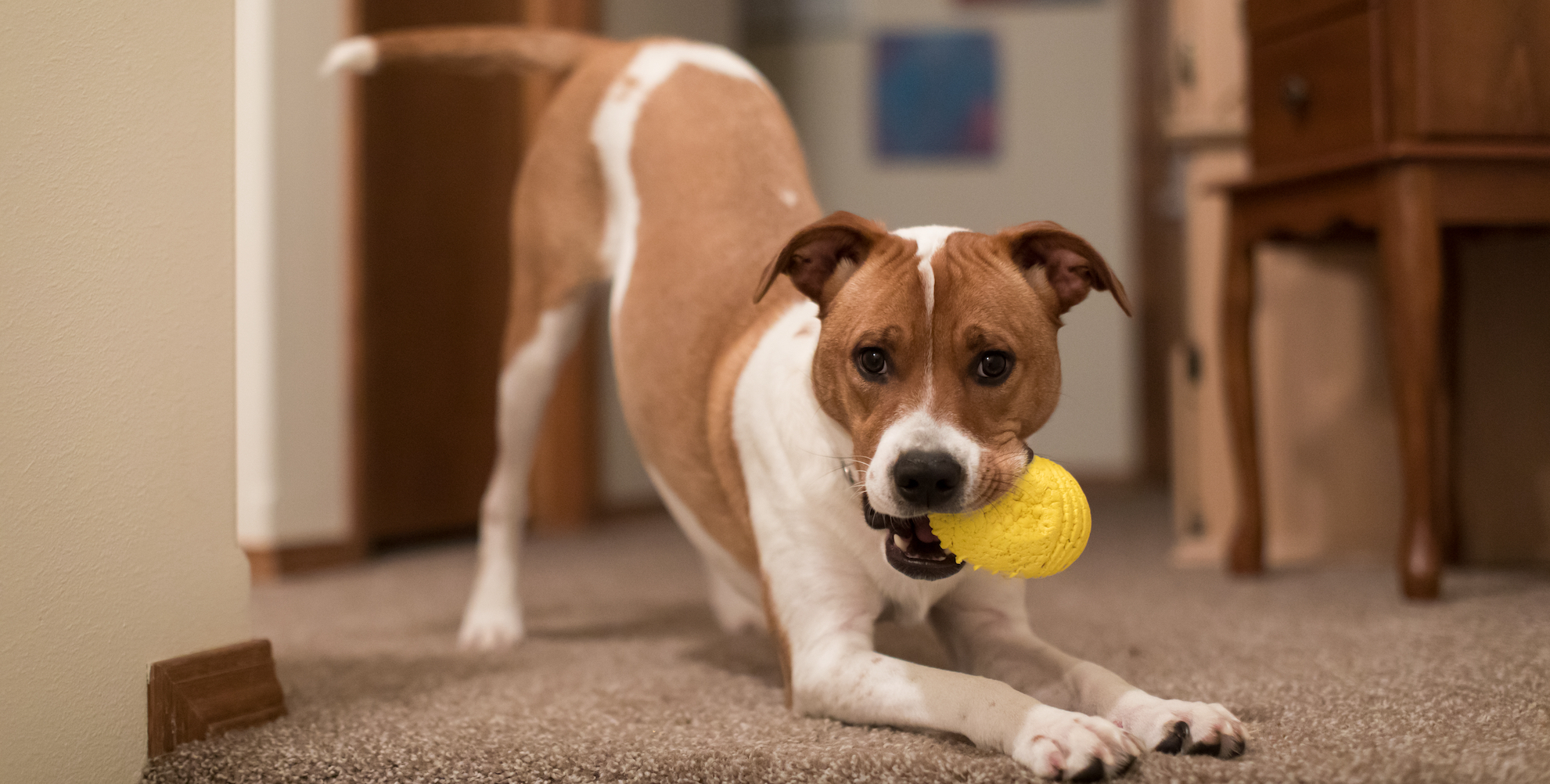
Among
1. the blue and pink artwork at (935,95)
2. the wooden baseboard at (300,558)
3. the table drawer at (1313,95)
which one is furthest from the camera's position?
the blue and pink artwork at (935,95)

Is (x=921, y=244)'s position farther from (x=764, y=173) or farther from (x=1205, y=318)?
(x=1205, y=318)

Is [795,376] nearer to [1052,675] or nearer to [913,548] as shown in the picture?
[913,548]

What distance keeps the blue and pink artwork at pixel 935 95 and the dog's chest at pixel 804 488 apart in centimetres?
473

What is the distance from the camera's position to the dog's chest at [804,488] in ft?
5.33

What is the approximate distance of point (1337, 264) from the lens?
303 centimetres

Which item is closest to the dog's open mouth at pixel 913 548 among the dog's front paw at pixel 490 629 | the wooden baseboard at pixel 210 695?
the wooden baseboard at pixel 210 695

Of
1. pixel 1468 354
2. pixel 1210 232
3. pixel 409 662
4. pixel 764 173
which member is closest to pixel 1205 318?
pixel 1210 232

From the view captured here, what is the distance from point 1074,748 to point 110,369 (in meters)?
1.26

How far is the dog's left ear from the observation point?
1568mm

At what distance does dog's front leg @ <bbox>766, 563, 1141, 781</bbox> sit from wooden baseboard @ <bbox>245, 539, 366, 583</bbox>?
1.98 metres

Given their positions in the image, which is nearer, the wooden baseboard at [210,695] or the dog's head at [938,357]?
the dog's head at [938,357]

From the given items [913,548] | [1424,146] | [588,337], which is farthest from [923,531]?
[588,337]

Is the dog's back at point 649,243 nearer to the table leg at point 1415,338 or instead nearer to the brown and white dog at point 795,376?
the brown and white dog at point 795,376

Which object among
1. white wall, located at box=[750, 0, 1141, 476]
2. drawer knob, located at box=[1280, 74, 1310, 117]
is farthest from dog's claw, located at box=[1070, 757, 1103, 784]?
white wall, located at box=[750, 0, 1141, 476]
